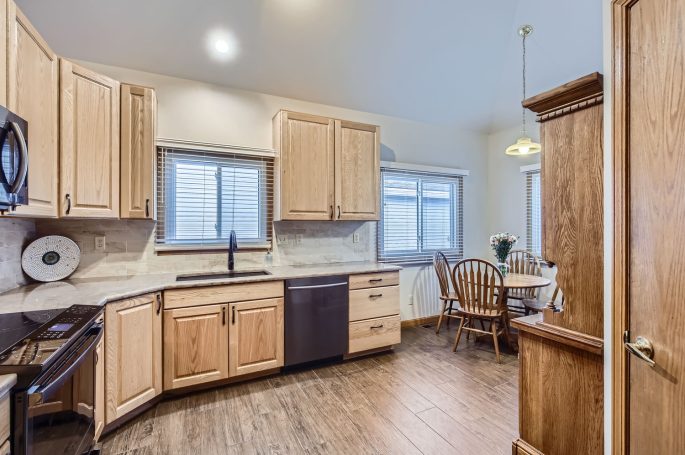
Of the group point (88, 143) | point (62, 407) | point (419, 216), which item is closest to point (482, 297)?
point (419, 216)

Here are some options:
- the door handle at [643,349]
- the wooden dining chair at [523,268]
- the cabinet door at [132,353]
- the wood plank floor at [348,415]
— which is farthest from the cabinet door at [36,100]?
the wooden dining chair at [523,268]

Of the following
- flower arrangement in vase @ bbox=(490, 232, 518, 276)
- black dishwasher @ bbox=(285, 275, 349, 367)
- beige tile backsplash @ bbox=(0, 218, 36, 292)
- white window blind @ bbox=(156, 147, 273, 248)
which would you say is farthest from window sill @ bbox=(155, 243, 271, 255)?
flower arrangement in vase @ bbox=(490, 232, 518, 276)

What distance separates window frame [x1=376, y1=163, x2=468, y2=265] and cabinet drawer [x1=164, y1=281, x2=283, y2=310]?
1627 millimetres

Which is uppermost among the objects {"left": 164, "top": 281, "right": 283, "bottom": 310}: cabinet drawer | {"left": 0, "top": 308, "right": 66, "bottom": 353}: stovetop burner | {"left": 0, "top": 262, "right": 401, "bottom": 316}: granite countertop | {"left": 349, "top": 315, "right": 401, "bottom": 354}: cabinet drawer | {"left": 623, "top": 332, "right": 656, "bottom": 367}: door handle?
{"left": 623, "top": 332, "right": 656, "bottom": 367}: door handle

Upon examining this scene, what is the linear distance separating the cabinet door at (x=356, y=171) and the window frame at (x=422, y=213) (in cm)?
51

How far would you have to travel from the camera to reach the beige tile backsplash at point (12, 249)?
196cm

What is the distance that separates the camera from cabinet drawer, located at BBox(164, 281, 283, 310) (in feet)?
7.61

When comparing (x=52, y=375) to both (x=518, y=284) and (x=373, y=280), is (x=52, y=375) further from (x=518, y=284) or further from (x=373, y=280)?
(x=518, y=284)

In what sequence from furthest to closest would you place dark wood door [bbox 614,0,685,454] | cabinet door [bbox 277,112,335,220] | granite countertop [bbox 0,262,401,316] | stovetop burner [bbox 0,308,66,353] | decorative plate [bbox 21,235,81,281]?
1. cabinet door [bbox 277,112,335,220]
2. decorative plate [bbox 21,235,81,281]
3. granite countertop [bbox 0,262,401,316]
4. stovetop burner [bbox 0,308,66,353]
5. dark wood door [bbox 614,0,685,454]

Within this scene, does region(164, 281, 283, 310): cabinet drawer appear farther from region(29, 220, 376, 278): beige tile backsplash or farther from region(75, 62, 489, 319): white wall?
region(75, 62, 489, 319): white wall

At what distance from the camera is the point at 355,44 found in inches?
122

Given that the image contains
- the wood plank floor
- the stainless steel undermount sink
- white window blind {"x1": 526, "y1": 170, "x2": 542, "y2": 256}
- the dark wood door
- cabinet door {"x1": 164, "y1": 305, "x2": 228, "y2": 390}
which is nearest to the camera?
the dark wood door

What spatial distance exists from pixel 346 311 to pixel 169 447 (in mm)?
1579

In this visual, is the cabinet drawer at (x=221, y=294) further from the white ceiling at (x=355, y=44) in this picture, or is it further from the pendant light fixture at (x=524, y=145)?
the pendant light fixture at (x=524, y=145)
